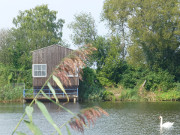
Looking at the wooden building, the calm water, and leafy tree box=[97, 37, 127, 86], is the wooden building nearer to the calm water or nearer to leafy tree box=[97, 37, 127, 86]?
leafy tree box=[97, 37, 127, 86]

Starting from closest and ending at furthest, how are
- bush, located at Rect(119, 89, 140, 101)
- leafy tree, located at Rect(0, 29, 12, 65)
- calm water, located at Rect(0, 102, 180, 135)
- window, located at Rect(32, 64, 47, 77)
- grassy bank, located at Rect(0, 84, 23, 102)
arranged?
calm water, located at Rect(0, 102, 180, 135), grassy bank, located at Rect(0, 84, 23, 102), window, located at Rect(32, 64, 47, 77), bush, located at Rect(119, 89, 140, 101), leafy tree, located at Rect(0, 29, 12, 65)

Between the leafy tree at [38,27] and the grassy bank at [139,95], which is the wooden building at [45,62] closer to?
the grassy bank at [139,95]

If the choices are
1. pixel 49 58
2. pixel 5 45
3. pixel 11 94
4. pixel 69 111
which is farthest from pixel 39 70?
pixel 69 111

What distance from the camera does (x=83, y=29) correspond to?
48406 mm

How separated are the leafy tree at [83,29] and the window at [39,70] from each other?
11.9 meters

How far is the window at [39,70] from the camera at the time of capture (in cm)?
3712

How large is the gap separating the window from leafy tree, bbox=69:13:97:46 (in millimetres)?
11875

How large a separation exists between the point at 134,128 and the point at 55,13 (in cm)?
3912

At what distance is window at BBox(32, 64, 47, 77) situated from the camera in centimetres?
3712

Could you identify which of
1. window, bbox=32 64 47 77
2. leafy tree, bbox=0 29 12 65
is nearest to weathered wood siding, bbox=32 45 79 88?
window, bbox=32 64 47 77

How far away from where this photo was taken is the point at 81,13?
4912 centimetres

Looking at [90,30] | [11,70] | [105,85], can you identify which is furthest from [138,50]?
[11,70]

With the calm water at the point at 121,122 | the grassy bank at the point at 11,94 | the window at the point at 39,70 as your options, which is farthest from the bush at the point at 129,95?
the grassy bank at the point at 11,94

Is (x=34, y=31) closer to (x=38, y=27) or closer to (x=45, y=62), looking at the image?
(x=38, y=27)
